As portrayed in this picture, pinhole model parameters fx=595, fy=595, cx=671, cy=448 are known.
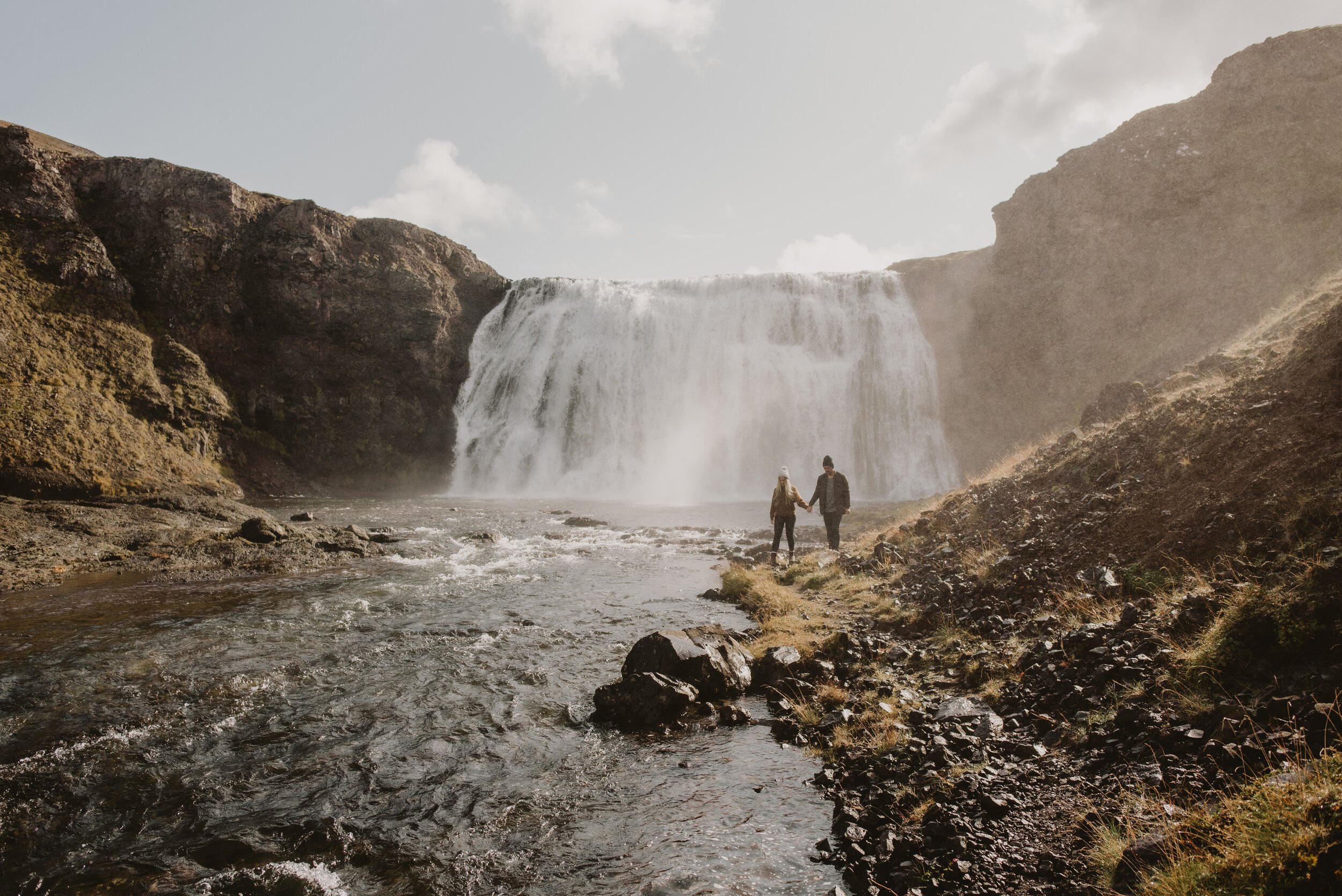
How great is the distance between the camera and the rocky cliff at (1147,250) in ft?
118

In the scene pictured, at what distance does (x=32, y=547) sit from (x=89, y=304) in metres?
26.3

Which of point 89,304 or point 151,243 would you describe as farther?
point 151,243

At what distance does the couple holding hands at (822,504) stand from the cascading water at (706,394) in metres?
23.7

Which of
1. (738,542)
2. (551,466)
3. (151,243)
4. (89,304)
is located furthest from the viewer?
(551,466)

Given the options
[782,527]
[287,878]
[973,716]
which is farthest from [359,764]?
[782,527]

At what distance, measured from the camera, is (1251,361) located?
12203mm

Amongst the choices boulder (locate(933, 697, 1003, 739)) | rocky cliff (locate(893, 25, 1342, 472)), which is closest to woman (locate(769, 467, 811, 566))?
boulder (locate(933, 697, 1003, 739))

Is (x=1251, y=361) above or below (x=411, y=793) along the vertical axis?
above

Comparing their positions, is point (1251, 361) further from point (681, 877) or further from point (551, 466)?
point (551, 466)

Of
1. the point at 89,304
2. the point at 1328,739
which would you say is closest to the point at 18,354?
the point at 89,304

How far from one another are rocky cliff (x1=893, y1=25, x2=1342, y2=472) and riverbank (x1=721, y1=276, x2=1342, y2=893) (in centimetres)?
2654

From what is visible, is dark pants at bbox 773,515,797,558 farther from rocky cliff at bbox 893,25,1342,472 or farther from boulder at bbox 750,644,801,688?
rocky cliff at bbox 893,25,1342,472

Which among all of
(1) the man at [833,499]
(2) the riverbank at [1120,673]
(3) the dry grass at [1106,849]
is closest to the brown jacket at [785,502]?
(1) the man at [833,499]

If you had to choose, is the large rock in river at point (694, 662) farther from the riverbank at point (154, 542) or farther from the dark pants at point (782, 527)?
the riverbank at point (154, 542)
